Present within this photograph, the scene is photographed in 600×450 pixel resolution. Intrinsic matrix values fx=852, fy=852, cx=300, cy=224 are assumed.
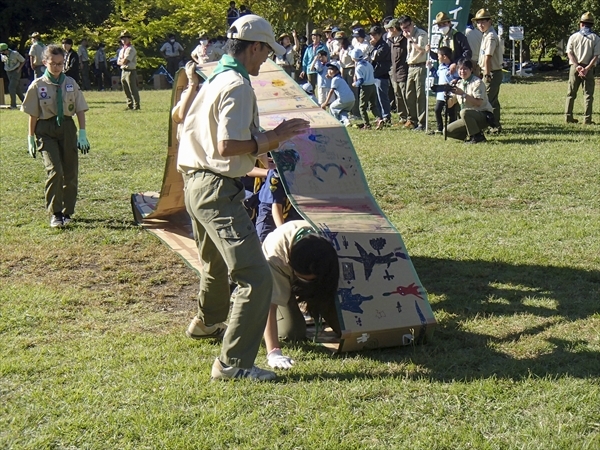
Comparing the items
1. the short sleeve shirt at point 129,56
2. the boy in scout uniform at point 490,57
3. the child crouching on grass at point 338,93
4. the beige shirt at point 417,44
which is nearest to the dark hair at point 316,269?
the boy in scout uniform at point 490,57

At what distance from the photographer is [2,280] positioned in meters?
7.08

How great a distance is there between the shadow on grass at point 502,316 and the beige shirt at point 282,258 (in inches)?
24.8

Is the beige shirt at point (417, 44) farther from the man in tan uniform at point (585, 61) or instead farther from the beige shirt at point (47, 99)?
the beige shirt at point (47, 99)

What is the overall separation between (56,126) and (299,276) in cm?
447

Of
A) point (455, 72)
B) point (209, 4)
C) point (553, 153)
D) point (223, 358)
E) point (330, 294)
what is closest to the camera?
point (223, 358)

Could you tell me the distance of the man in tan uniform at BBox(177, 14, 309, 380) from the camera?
440 centimetres

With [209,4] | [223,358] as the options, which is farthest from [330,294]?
[209,4]

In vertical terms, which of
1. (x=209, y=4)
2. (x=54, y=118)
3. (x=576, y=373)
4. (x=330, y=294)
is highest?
(x=209, y=4)

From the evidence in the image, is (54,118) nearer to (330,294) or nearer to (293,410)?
(330,294)

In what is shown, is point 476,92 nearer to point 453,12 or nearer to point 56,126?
point 453,12

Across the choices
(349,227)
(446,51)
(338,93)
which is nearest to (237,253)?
(349,227)

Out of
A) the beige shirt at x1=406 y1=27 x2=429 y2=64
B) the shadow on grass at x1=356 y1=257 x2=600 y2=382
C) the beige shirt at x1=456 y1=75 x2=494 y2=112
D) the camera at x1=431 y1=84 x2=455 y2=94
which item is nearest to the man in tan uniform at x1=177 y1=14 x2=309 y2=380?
the shadow on grass at x1=356 y1=257 x2=600 y2=382

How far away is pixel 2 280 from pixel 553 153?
8048 millimetres

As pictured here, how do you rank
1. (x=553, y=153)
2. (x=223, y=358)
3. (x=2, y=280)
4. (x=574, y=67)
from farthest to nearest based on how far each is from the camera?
1. (x=574, y=67)
2. (x=553, y=153)
3. (x=2, y=280)
4. (x=223, y=358)
